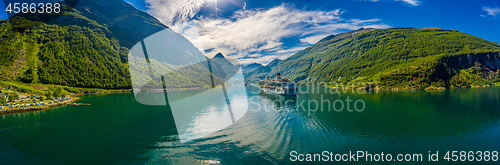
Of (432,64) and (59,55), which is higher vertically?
(59,55)

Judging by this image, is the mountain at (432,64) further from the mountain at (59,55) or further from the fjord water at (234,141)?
the mountain at (59,55)

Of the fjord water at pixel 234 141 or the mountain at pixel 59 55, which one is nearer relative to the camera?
the fjord water at pixel 234 141

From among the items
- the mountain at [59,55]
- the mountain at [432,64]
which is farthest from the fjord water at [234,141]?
the mountain at [432,64]

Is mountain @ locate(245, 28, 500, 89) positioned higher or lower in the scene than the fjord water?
higher

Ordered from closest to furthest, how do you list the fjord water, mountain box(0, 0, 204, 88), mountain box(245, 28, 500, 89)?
1. the fjord water
2. mountain box(0, 0, 204, 88)
3. mountain box(245, 28, 500, 89)

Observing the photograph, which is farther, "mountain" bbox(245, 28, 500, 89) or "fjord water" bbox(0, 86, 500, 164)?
"mountain" bbox(245, 28, 500, 89)

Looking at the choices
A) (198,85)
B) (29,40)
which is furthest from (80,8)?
(198,85)

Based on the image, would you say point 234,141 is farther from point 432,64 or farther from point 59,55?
point 432,64

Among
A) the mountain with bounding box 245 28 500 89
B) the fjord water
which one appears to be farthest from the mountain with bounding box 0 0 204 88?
the mountain with bounding box 245 28 500 89

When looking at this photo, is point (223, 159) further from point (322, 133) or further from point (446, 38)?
point (446, 38)

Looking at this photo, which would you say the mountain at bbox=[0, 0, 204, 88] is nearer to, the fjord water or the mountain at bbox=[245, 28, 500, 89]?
the fjord water

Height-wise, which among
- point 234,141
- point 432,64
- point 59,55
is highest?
point 59,55

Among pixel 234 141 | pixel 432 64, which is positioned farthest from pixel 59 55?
pixel 432 64

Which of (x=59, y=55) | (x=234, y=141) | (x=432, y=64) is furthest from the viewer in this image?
(x=432, y=64)
